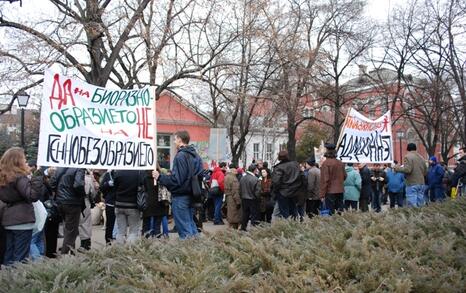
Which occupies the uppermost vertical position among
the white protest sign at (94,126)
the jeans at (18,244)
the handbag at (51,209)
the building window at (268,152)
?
the building window at (268,152)

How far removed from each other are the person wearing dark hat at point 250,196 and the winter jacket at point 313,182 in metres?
1.40

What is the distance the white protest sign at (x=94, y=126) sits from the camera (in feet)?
17.7

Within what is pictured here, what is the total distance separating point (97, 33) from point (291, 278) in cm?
1383

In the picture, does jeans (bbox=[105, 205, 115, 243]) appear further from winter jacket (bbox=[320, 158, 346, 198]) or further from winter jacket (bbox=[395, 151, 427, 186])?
winter jacket (bbox=[395, 151, 427, 186])

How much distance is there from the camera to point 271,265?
144 inches

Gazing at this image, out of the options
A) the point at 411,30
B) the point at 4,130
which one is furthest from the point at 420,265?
the point at 4,130

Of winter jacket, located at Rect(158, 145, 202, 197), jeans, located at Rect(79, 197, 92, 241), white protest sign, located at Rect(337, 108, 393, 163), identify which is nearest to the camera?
winter jacket, located at Rect(158, 145, 202, 197)

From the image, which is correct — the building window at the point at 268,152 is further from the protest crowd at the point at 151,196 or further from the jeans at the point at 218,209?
the jeans at the point at 218,209

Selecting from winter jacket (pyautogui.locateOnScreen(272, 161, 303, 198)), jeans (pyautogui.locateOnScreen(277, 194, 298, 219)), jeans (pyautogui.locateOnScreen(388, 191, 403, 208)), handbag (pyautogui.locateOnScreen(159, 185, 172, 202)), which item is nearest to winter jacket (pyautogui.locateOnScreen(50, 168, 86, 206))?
handbag (pyautogui.locateOnScreen(159, 185, 172, 202))

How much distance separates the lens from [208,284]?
3092 mm

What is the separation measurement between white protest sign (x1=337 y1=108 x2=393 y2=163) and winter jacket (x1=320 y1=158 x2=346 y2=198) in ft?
1.31

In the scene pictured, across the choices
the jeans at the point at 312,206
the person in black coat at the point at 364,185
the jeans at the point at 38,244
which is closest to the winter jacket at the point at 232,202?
the jeans at the point at 312,206

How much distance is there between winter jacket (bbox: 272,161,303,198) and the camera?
10.4 meters

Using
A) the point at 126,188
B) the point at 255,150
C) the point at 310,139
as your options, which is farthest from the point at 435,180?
the point at 255,150
